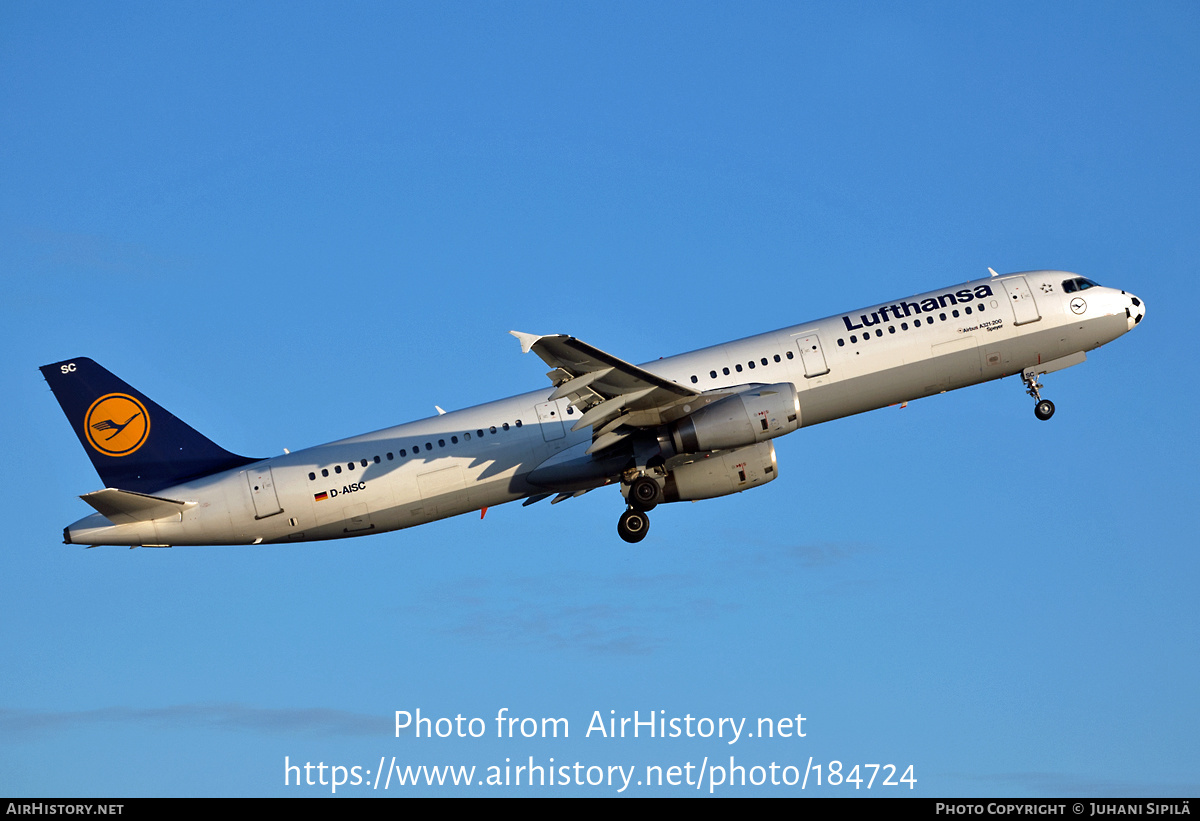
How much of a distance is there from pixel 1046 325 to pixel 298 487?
25.3 meters

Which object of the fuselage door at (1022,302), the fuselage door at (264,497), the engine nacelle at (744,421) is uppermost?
the fuselage door at (1022,302)

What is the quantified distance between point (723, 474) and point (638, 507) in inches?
118

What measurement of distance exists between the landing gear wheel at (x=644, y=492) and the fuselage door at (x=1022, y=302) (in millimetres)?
13177

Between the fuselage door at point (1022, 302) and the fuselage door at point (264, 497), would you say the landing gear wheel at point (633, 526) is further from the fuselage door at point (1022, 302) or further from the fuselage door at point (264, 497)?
the fuselage door at point (1022, 302)

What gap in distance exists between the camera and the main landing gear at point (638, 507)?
38.8 metres

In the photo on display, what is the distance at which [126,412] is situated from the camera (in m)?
40.7

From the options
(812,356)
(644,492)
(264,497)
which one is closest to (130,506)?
(264,497)

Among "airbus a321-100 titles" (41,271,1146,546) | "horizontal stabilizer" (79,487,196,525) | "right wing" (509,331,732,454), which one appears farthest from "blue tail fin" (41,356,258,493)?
"right wing" (509,331,732,454)

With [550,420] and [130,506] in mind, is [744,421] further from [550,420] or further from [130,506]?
[130,506]

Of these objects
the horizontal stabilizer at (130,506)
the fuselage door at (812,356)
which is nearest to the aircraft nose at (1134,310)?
the fuselage door at (812,356)
